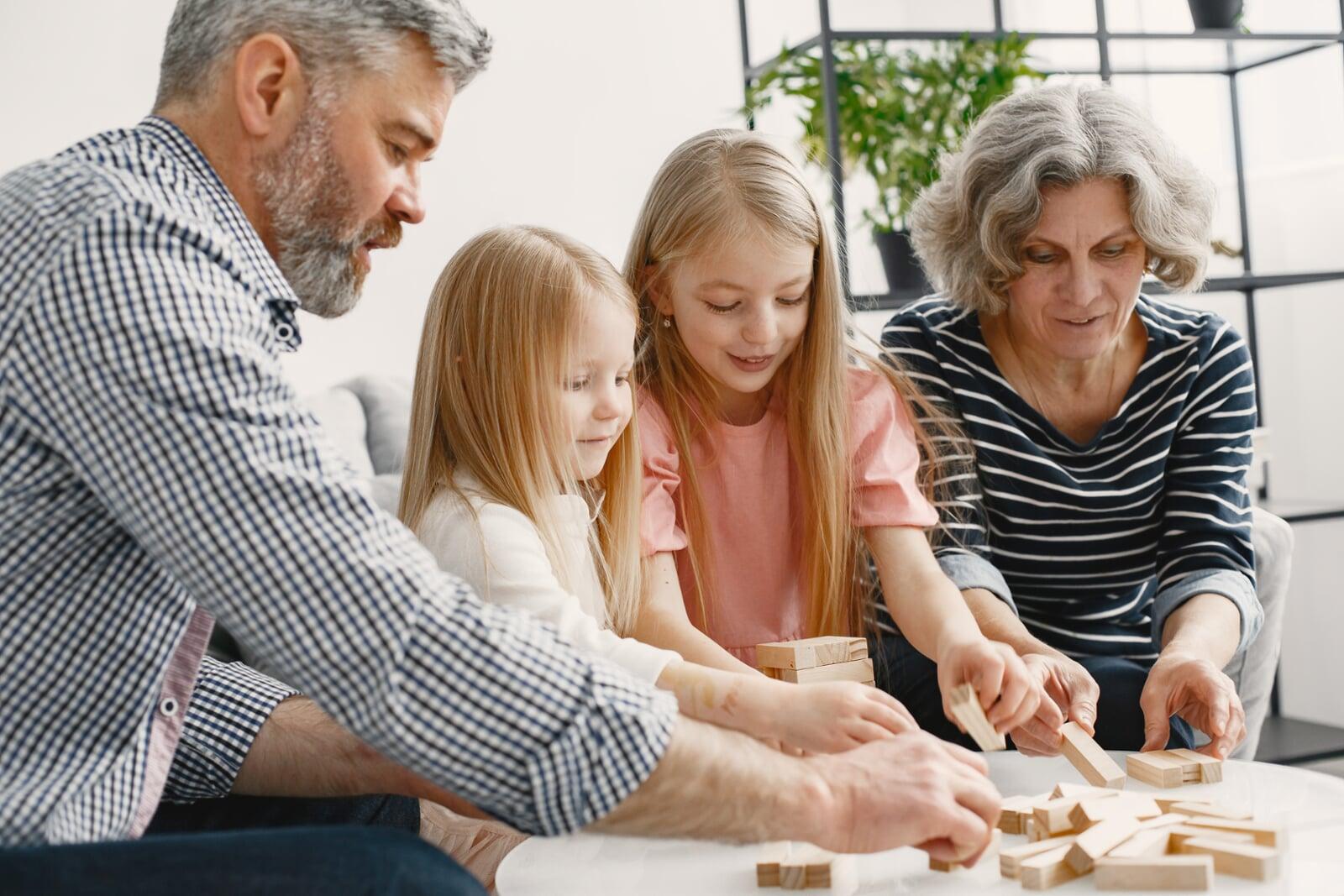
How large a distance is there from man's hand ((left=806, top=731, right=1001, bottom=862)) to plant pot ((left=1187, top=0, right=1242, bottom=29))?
267 cm

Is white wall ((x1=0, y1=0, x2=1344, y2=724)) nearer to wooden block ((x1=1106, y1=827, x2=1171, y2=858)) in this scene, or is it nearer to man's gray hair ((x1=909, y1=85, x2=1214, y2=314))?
man's gray hair ((x1=909, y1=85, x2=1214, y2=314))

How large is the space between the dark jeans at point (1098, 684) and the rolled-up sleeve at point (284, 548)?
93 cm

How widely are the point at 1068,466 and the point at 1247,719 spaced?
0.51 meters

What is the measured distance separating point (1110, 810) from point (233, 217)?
86 cm

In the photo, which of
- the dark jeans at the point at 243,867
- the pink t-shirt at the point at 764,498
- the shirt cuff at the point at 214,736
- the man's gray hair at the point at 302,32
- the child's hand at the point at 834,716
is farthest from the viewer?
the pink t-shirt at the point at 764,498

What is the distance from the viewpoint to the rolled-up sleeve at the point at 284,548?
2.75ft

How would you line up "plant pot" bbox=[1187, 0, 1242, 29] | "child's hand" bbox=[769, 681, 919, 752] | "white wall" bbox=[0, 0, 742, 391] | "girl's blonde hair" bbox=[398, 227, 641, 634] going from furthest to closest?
"plant pot" bbox=[1187, 0, 1242, 29], "white wall" bbox=[0, 0, 742, 391], "girl's blonde hair" bbox=[398, 227, 641, 634], "child's hand" bbox=[769, 681, 919, 752]

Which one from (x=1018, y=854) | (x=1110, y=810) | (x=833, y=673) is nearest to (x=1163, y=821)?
(x=1110, y=810)

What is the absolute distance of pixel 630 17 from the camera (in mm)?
3303

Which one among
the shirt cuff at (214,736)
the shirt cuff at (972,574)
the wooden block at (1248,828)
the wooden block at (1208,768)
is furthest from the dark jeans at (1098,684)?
the shirt cuff at (214,736)

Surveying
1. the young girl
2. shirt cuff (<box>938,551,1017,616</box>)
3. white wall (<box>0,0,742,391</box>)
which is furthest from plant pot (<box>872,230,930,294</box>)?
shirt cuff (<box>938,551,1017,616</box>)

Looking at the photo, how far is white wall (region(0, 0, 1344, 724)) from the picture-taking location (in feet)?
9.59

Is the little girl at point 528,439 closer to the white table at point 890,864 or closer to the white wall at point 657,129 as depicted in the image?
the white table at point 890,864

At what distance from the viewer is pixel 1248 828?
3.49 ft
